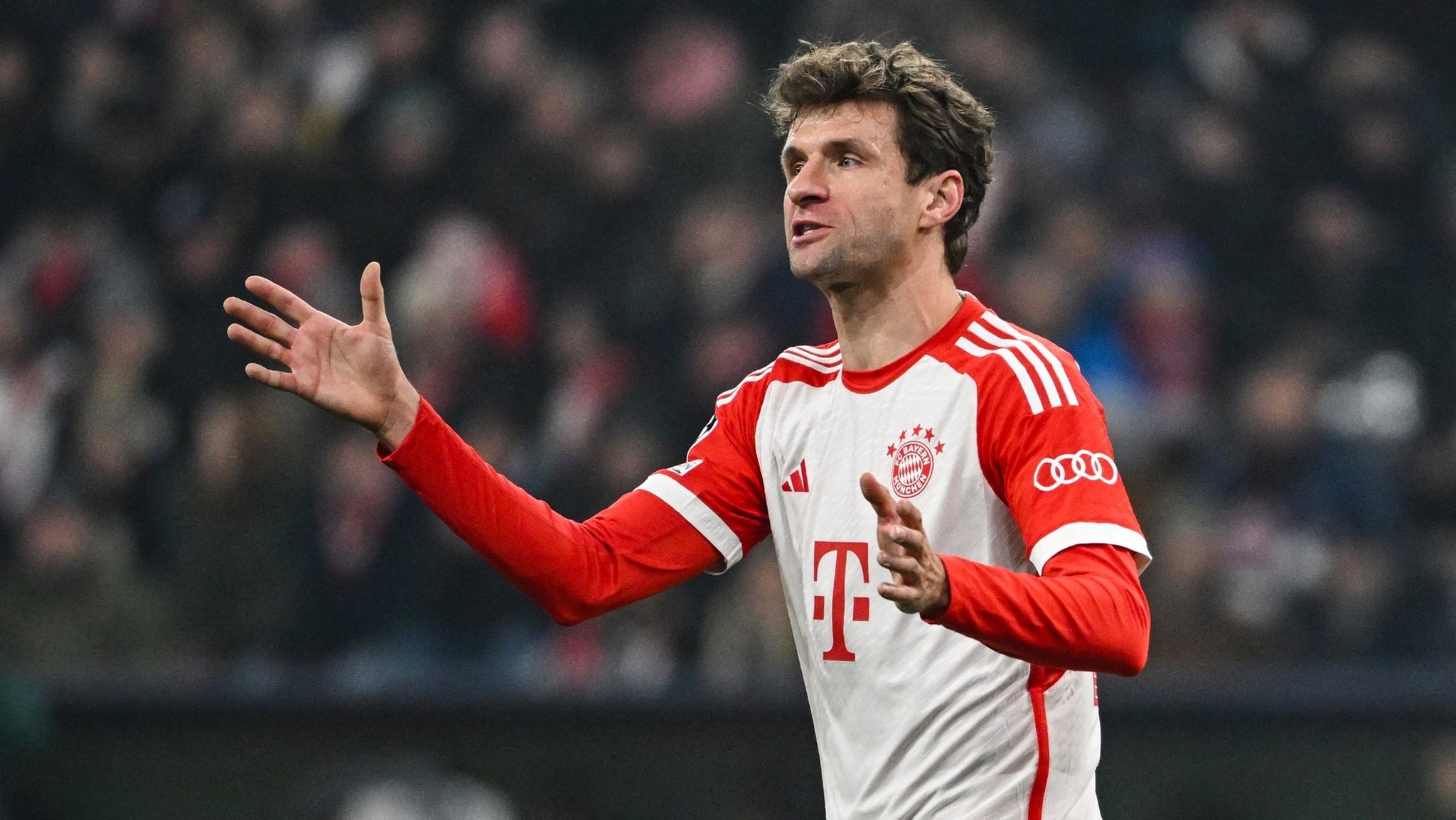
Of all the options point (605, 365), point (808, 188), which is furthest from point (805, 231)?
point (605, 365)

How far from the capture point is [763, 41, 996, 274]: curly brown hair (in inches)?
144

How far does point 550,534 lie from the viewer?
3582 millimetres

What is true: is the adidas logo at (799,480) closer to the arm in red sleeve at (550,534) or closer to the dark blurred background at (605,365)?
the arm in red sleeve at (550,534)

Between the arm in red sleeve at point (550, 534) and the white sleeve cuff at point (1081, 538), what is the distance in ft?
2.97

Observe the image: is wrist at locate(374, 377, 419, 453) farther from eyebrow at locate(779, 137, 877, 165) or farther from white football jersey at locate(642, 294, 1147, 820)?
eyebrow at locate(779, 137, 877, 165)

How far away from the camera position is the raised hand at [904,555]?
2793mm

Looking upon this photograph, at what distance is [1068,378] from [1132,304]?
5.03 meters

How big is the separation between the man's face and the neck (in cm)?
4

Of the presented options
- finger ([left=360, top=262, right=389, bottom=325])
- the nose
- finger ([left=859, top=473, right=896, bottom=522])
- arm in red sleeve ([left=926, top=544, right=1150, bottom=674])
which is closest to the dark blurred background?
finger ([left=360, top=262, right=389, bottom=325])

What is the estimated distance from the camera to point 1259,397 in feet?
25.6

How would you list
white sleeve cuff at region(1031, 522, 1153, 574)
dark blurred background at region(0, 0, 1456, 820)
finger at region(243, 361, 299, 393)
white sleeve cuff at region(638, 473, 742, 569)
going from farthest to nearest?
dark blurred background at region(0, 0, 1456, 820) → white sleeve cuff at region(638, 473, 742, 569) → finger at region(243, 361, 299, 393) → white sleeve cuff at region(1031, 522, 1153, 574)

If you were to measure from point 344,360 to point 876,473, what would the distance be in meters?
1.03

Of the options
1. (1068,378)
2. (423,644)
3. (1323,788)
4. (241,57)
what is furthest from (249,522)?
(1068,378)

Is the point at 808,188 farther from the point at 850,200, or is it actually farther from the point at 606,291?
the point at 606,291
